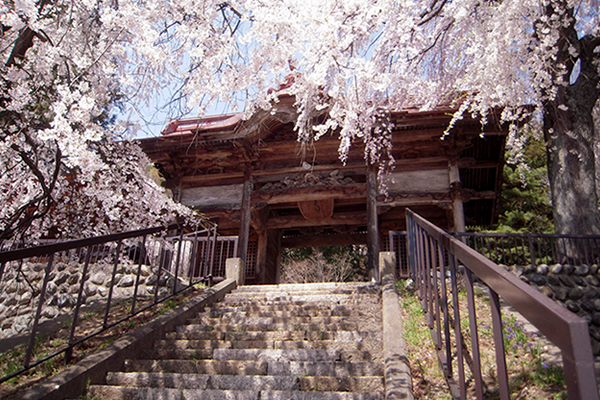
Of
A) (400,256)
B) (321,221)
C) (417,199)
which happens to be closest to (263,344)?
(400,256)

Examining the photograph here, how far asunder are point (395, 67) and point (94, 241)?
5.02m

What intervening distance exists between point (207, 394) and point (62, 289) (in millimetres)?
6997

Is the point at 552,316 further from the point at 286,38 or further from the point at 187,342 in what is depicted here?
the point at 286,38

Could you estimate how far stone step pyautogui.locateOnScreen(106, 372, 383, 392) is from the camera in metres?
3.28

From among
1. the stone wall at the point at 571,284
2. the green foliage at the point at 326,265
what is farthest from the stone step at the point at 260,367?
the green foliage at the point at 326,265

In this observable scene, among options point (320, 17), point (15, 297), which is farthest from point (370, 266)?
point (15, 297)

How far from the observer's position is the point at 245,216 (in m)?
10.4

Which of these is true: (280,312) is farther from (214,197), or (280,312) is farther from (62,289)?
(214,197)

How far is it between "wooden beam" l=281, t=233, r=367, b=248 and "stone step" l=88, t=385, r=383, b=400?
1079 centimetres

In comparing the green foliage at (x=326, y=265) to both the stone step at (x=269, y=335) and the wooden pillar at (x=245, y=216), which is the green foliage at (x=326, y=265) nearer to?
the wooden pillar at (x=245, y=216)

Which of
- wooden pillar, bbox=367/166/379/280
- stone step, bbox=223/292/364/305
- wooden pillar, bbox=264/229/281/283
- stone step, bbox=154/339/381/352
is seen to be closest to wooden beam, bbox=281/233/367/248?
wooden pillar, bbox=264/229/281/283

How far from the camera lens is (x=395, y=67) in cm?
635

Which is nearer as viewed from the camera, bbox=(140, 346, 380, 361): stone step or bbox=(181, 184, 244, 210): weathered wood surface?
bbox=(140, 346, 380, 361): stone step

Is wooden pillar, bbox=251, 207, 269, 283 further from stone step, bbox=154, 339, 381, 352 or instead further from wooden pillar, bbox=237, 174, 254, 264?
stone step, bbox=154, 339, 381, 352
